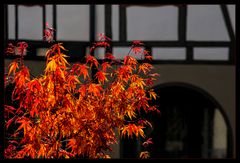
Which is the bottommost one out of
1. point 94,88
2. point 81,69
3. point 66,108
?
point 66,108

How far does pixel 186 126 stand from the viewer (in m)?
10.2

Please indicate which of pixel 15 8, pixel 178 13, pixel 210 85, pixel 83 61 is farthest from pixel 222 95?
pixel 15 8

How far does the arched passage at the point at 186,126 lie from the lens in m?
9.84

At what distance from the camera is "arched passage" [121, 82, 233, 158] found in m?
9.84

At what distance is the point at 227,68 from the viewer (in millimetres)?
9500

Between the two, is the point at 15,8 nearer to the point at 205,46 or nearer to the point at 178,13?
the point at 178,13

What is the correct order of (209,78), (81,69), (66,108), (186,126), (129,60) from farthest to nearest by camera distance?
(186,126), (209,78), (129,60), (66,108), (81,69)

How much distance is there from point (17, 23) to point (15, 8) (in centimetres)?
31

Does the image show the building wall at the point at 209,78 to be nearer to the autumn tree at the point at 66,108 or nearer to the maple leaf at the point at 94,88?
the autumn tree at the point at 66,108

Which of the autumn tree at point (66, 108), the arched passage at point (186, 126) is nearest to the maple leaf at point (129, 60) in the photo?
the autumn tree at point (66, 108)

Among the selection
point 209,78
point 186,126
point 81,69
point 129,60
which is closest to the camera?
point 81,69

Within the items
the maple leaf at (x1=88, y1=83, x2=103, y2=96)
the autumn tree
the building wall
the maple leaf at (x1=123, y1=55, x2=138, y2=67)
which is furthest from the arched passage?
the maple leaf at (x1=88, y1=83, x2=103, y2=96)

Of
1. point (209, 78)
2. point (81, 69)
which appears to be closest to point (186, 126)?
point (209, 78)

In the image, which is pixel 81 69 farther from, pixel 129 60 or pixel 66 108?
pixel 129 60
